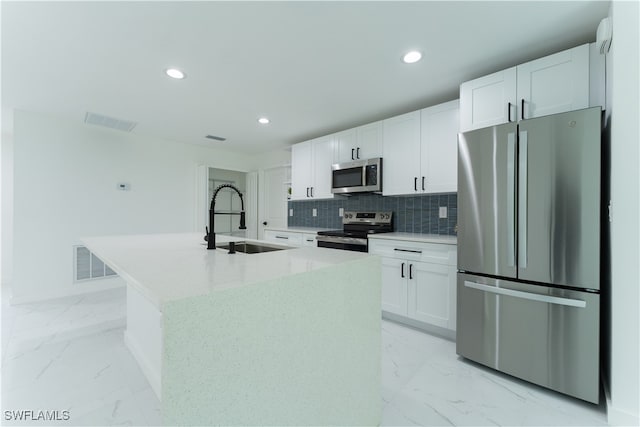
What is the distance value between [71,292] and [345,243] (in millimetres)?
3715

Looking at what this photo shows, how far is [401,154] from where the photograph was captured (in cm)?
313

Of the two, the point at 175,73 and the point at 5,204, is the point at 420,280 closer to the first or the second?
the point at 175,73

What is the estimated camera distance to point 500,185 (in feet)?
6.40

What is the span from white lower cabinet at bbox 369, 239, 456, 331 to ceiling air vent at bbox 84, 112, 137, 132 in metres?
3.53

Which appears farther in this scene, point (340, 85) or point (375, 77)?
point (340, 85)

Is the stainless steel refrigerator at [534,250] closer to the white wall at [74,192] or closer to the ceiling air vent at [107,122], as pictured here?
the ceiling air vent at [107,122]

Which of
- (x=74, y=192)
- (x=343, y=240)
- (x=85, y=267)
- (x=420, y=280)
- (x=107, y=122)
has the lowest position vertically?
(x=85, y=267)

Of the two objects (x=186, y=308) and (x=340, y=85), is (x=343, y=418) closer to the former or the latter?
(x=186, y=308)

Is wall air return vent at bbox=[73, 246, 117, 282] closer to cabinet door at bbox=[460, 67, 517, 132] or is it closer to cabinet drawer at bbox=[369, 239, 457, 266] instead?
cabinet drawer at bbox=[369, 239, 457, 266]

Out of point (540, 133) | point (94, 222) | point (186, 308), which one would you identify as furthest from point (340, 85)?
point (94, 222)

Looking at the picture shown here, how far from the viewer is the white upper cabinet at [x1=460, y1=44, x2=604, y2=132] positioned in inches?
71.4

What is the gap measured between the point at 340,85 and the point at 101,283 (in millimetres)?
4217

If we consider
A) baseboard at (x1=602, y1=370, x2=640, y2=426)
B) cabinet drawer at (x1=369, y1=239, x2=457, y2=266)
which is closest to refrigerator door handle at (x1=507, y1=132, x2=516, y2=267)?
cabinet drawer at (x1=369, y1=239, x2=457, y2=266)

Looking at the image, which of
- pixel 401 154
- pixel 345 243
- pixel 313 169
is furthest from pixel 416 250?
pixel 313 169
